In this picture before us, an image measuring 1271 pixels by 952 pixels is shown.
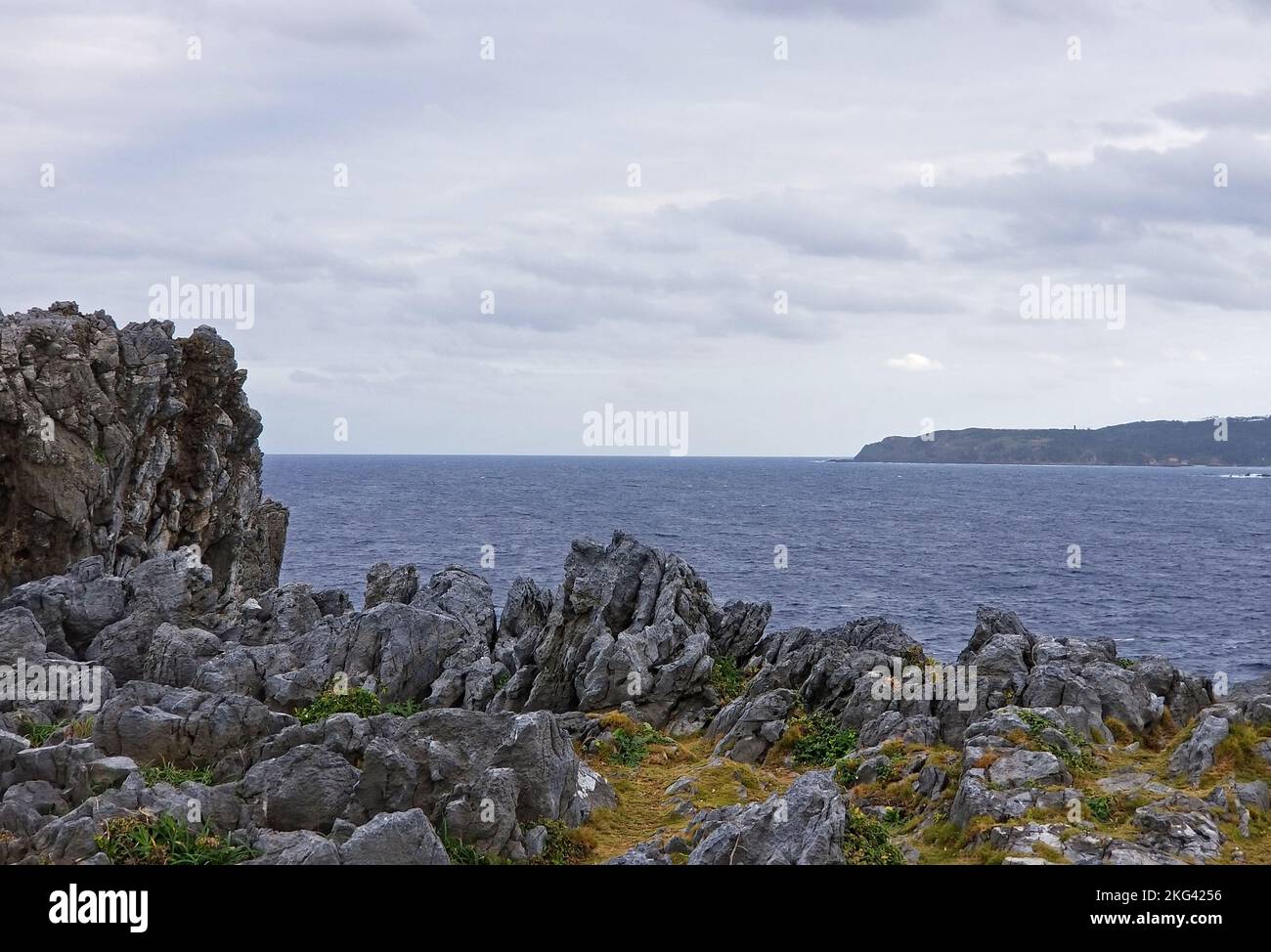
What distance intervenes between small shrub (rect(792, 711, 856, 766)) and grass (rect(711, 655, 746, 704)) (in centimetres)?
402

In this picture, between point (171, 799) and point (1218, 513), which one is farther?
point (1218, 513)

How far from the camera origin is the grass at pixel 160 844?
17484mm

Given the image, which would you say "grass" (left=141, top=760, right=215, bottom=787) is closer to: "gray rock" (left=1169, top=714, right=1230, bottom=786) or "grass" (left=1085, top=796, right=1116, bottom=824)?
"grass" (left=1085, top=796, right=1116, bottom=824)

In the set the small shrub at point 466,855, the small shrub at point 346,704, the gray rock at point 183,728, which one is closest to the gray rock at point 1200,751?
the small shrub at point 466,855

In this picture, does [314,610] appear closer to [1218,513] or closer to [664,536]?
[664,536]

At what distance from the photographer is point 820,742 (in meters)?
29.6

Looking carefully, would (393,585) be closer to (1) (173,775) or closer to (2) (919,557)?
(1) (173,775)

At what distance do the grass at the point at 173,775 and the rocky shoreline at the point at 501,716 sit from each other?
14cm

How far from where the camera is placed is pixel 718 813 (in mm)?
21781

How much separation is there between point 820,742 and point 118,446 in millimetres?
35498
